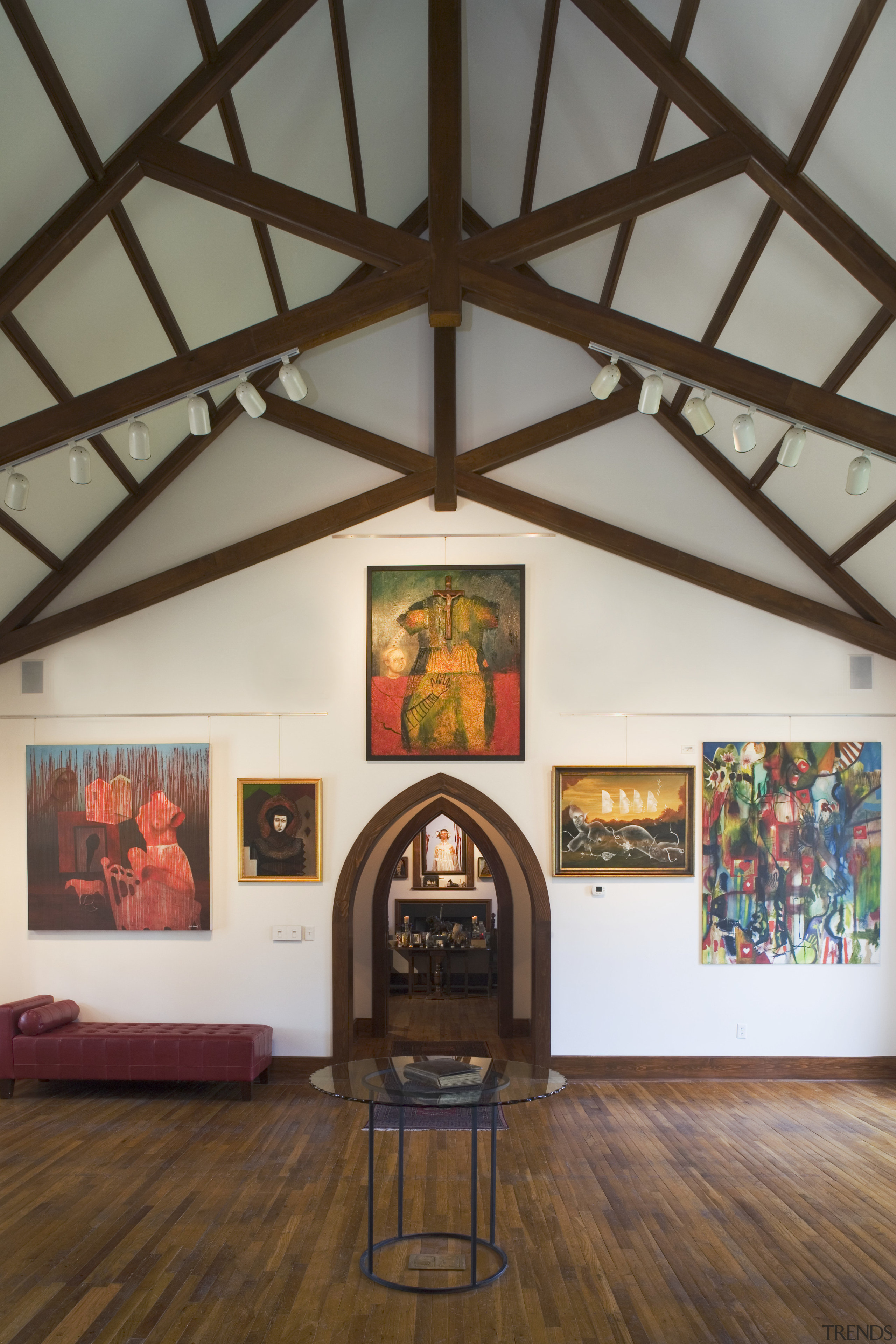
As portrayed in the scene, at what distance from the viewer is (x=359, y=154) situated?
6.95 metres

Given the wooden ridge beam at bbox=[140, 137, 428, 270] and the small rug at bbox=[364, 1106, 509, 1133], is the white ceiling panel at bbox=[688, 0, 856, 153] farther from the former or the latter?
the small rug at bbox=[364, 1106, 509, 1133]

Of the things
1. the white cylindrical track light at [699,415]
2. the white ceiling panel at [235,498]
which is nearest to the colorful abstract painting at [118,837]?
the white ceiling panel at [235,498]

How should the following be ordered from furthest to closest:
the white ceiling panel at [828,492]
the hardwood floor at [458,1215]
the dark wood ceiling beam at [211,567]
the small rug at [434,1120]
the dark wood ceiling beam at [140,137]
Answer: the dark wood ceiling beam at [211,567]
the small rug at [434,1120]
the white ceiling panel at [828,492]
the dark wood ceiling beam at [140,137]
the hardwood floor at [458,1215]

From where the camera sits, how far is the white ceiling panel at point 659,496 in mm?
8812

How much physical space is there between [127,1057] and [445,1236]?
3.65 metres

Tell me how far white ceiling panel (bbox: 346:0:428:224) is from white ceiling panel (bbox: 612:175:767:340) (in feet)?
5.78

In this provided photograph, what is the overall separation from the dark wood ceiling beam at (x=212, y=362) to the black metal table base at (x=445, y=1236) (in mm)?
3965

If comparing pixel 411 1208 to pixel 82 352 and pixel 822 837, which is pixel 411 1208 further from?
pixel 82 352

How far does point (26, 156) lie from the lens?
17.4 feet

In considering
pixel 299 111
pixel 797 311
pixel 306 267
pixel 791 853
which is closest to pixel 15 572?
pixel 306 267

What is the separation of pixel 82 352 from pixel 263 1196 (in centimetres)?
560

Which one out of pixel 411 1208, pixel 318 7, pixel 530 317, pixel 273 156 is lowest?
pixel 411 1208

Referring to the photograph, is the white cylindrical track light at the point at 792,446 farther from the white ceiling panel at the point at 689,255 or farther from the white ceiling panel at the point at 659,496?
the white ceiling panel at the point at 659,496

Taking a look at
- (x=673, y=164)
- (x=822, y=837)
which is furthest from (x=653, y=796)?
(x=673, y=164)
